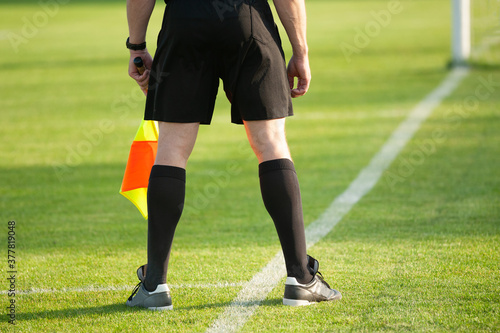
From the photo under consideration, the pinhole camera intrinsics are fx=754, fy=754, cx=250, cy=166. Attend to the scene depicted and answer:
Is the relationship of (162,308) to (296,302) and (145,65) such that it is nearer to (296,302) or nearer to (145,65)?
(296,302)

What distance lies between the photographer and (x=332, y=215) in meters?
4.86

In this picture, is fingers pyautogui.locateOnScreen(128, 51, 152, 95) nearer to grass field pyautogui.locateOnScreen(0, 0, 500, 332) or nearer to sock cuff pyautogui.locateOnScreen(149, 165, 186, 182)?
sock cuff pyautogui.locateOnScreen(149, 165, 186, 182)

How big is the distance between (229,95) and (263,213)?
1.87 meters

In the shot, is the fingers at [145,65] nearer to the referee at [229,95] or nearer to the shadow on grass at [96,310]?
the referee at [229,95]

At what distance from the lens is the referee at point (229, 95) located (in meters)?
3.07

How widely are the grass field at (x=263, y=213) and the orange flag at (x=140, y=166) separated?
404 millimetres

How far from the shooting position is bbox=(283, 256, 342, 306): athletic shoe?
10.4 feet

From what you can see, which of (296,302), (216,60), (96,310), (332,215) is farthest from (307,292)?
(332,215)

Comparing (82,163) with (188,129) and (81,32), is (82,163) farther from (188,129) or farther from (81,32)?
(81,32)

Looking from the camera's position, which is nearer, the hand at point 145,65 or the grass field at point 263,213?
the grass field at point 263,213

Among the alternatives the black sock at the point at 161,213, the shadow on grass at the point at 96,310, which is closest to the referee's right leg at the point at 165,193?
the black sock at the point at 161,213

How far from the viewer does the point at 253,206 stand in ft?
17.1

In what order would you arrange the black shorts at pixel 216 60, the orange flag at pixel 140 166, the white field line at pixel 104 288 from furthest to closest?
1. the orange flag at pixel 140 166
2. the white field line at pixel 104 288
3. the black shorts at pixel 216 60

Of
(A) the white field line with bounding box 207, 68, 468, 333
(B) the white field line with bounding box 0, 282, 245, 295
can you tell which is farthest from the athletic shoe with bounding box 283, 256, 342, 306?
(B) the white field line with bounding box 0, 282, 245, 295
